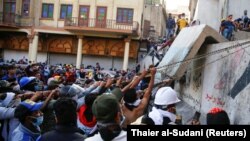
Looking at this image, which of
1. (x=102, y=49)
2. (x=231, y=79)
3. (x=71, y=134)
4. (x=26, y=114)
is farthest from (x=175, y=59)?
(x=102, y=49)

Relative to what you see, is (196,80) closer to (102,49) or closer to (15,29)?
(102,49)

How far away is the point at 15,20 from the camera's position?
32.7 metres

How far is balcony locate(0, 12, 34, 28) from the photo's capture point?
32406 mm

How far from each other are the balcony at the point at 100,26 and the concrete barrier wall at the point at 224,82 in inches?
743

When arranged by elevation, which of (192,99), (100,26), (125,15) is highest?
(125,15)

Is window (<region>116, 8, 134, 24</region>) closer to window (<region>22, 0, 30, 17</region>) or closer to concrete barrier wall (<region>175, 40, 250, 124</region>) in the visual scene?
window (<region>22, 0, 30, 17</region>)

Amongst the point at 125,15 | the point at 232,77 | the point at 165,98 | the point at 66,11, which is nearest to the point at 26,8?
the point at 66,11

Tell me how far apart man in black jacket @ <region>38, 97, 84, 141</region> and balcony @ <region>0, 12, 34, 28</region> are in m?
30.1

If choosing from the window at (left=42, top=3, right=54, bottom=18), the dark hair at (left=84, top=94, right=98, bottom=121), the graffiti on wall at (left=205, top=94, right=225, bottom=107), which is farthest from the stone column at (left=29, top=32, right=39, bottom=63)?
the dark hair at (left=84, top=94, right=98, bottom=121)

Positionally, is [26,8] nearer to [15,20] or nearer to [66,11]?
[15,20]

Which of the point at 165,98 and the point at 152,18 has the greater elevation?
the point at 152,18

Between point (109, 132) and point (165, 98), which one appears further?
point (165, 98)

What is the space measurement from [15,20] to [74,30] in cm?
536
